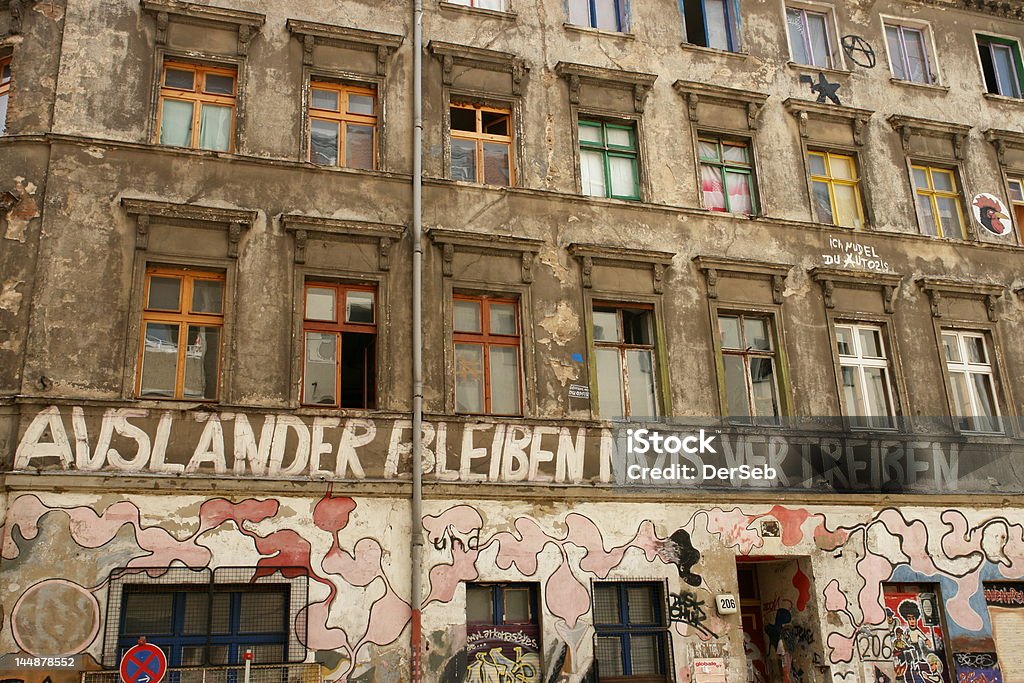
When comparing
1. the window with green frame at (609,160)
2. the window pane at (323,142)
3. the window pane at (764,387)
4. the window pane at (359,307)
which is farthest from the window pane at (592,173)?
the window pane at (359,307)

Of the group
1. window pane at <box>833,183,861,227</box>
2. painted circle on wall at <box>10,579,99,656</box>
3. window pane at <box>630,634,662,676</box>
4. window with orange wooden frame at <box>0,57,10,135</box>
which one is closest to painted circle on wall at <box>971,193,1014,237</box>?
window pane at <box>833,183,861,227</box>

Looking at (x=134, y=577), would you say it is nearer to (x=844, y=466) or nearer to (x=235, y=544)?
(x=235, y=544)

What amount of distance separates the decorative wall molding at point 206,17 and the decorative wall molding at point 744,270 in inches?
279

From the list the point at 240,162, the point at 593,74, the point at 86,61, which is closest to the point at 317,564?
the point at 240,162

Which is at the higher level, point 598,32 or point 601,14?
point 601,14

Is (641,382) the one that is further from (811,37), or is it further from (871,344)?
(811,37)

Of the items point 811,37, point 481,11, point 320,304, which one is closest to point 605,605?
point 320,304

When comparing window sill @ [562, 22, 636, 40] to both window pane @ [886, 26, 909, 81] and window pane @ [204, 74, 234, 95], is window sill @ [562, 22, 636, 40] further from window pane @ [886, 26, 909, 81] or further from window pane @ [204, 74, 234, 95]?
window pane @ [886, 26, 909, 81]

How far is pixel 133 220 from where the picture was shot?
12070mm

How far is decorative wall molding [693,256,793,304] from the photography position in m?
14.3

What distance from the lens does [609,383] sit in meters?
13.6

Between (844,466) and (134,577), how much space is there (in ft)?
32.0

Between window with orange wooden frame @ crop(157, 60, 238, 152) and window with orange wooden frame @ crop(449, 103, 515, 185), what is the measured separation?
10.3ft

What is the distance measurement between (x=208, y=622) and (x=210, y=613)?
107 mm
